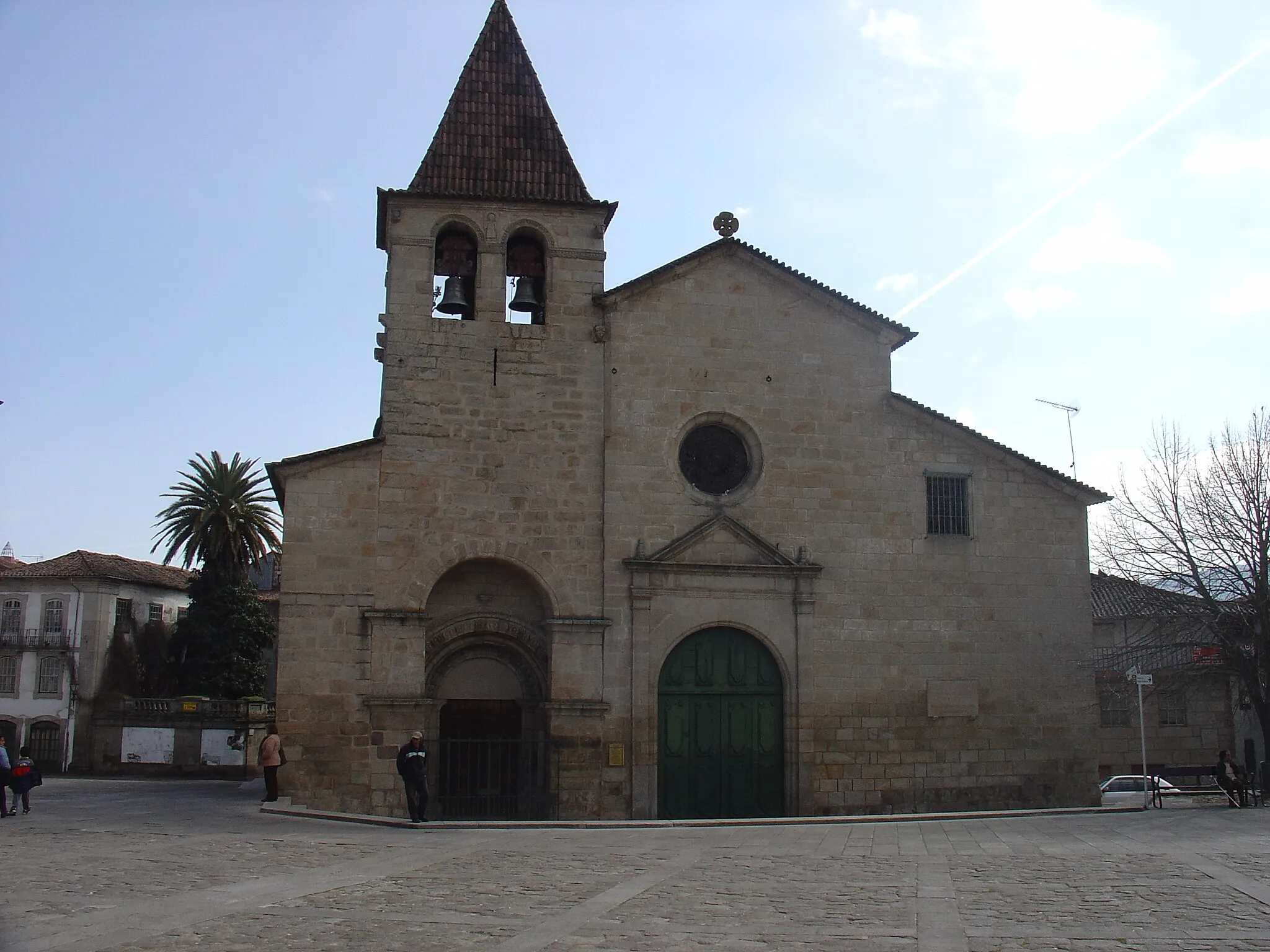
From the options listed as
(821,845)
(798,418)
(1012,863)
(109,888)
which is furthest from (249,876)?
(798,418)

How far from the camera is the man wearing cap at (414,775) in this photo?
18.6 meters

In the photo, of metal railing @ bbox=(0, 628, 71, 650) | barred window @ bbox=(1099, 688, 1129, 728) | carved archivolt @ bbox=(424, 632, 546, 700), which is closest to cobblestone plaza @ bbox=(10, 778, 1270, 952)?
carved archivolt @ bbox=(424, 632, 546, 700)

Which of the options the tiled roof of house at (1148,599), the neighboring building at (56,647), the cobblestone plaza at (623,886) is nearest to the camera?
the cobblestone plaza at (623,886)

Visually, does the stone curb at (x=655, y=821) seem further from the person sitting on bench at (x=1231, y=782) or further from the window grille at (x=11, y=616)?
the window grille at (x=11, y=616)

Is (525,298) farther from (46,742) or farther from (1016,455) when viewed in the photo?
(46,742)

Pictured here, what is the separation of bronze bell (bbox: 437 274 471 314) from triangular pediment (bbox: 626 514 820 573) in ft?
18.6

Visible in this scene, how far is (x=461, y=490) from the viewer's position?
21.8 meters

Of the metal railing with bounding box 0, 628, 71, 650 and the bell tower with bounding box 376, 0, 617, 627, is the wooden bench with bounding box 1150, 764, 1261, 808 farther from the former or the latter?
the metal railing with bounding box 0, 628, 71, 650

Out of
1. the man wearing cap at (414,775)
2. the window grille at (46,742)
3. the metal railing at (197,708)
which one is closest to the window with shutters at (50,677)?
the window grille at (46,742)

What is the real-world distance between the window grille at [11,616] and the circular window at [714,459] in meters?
42.2

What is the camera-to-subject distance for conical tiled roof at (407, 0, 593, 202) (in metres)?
23.1

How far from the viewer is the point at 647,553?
875 inches

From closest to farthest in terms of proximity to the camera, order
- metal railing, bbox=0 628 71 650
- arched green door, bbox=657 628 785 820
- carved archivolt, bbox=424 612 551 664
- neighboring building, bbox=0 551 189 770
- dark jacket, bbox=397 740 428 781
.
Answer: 1. dark jacket, bbox=397 740 428 781
2. carved archivolt, bbox=424 612 551 664
3. arched green door, bbox=657 628 785 820
4. neighboring building, bbox=0 551 189 770
5. metal railing, bbox=0 628 71 650

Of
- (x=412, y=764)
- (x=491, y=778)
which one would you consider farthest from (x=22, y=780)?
(x=491, y=778)
